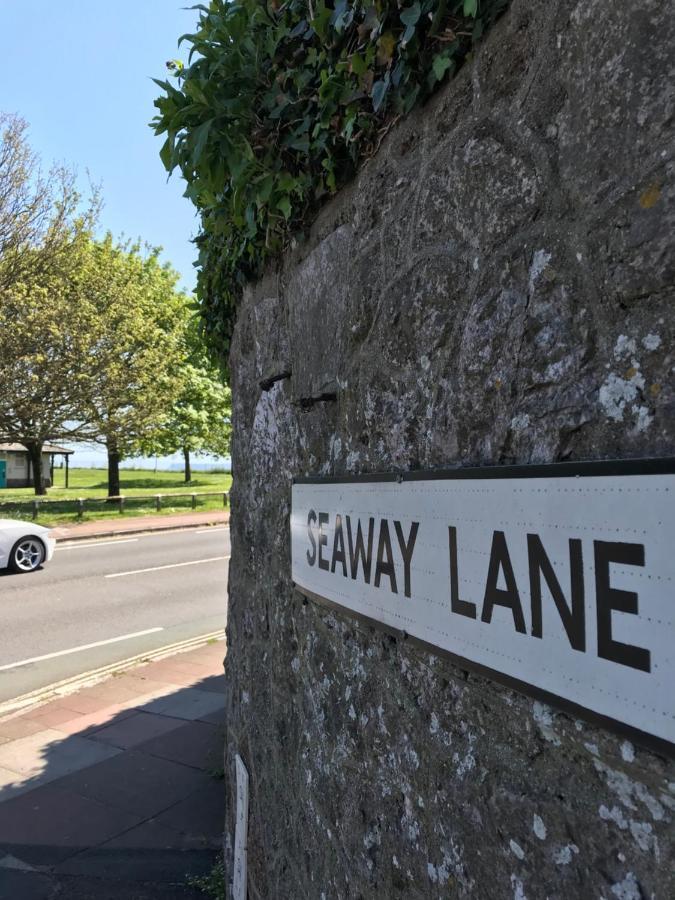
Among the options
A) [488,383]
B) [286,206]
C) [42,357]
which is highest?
[42,357]

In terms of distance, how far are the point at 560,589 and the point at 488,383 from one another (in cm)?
49

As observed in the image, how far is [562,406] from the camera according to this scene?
4.42 feet

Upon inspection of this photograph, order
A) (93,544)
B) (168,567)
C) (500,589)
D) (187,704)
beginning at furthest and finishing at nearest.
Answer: (93,544) → (168,567) → (187,704) → (500,589)

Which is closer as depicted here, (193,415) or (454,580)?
(454,580)

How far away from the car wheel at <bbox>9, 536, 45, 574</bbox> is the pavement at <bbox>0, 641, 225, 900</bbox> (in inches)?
250

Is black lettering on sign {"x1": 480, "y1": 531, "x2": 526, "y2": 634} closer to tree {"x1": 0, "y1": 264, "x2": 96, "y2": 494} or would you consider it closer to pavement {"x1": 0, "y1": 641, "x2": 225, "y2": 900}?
pavement {"x1": 0, "y1": 641, "x2": 225, "y2": 900}

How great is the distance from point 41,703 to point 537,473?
648cm

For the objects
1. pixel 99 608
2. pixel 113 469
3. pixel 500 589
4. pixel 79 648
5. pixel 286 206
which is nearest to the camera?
pixel 500 589

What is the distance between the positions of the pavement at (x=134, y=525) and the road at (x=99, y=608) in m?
2.98

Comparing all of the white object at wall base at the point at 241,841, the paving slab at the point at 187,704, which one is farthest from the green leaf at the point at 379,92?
the paving slab at the point at 187,704

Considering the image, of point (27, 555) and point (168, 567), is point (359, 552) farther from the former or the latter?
point (168, 567)

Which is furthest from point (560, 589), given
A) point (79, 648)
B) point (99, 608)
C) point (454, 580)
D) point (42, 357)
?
point (42, 357)

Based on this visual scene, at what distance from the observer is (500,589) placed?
1.40 meters

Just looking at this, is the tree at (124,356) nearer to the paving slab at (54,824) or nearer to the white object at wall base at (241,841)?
the paving slab at (54,824)
